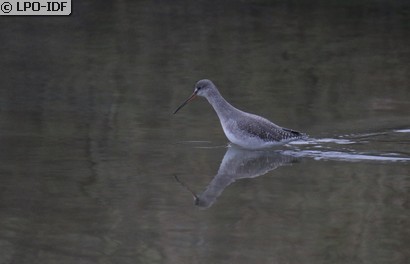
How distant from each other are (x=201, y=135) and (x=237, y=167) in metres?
1.22

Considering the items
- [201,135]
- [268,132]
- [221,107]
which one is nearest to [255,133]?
[268,132]

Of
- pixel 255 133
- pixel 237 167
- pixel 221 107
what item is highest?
pixel 221 107

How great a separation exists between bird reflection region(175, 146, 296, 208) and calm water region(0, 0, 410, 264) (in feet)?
0.08

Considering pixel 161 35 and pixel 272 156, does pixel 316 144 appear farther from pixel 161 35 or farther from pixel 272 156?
pixel 161 35

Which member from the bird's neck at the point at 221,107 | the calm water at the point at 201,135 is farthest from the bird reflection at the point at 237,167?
the bird's neck at the point at 221,107

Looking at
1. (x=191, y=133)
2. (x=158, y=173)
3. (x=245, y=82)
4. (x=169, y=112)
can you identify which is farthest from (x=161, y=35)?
(x=158, y=173)

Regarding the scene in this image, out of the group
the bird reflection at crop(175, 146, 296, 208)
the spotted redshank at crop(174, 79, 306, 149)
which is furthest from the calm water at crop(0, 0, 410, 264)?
the spotted redshank at crop(174, 79, 306, 149)

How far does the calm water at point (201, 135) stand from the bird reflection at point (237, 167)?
0.03m

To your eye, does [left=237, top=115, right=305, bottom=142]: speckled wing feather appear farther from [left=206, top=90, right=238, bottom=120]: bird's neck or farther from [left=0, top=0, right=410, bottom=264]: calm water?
[left=206, top=90, right=238, bottom=120]: bird's neck

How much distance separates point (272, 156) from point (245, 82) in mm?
3167

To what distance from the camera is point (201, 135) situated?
10688 millimetres

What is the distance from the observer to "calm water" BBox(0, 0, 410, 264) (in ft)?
24.0

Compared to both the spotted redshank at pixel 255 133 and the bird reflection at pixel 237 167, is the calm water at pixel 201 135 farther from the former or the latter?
the spotted redshank at pixel 255 133

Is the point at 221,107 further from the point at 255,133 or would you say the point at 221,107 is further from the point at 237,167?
the point at 237,167
